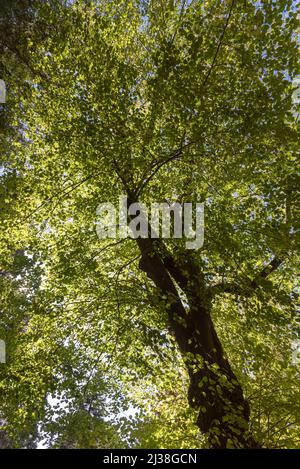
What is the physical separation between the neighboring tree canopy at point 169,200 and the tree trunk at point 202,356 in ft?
0.14

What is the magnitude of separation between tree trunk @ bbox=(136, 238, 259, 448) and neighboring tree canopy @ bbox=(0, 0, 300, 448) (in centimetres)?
4

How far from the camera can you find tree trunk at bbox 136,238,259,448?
6.04 m

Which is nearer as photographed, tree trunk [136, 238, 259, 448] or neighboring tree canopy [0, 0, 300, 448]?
tree trunk [136, 238, 259, 448]

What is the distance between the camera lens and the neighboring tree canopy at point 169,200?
7.23 m

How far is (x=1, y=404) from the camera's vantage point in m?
9.27

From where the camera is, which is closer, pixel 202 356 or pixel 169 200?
pixel 202 356

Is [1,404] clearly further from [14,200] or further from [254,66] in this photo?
[254,66]

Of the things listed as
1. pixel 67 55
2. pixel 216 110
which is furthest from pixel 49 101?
pixel 216 110

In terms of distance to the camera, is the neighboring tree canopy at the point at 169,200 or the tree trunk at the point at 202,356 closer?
the tree trunk at the point at 202,356

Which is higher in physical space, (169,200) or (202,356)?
(169,200)

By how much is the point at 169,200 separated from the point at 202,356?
5837mm

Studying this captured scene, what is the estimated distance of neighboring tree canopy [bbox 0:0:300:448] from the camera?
7.23 meters

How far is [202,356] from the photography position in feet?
23.1

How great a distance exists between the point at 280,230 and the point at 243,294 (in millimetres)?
1864
